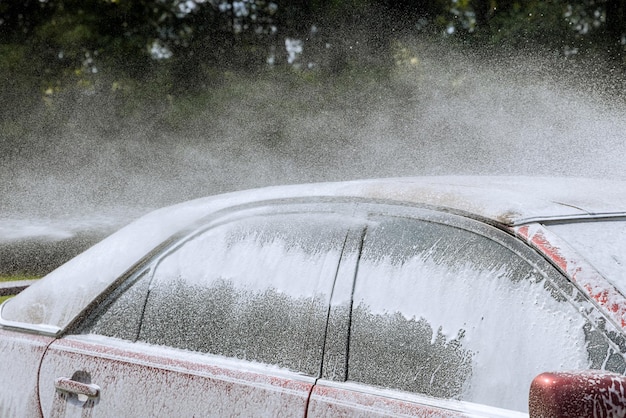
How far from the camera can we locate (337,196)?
2.08 m

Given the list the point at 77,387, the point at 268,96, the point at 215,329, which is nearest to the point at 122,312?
the point at 77,387

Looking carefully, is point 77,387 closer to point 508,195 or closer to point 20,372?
point 20,372

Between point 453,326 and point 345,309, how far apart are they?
280 mm

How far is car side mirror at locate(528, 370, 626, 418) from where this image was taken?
1229 mm

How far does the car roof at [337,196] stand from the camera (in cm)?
180

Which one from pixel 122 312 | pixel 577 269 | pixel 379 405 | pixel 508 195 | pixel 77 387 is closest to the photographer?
pixel 577 269

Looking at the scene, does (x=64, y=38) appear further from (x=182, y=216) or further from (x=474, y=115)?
(x=182, y=216)

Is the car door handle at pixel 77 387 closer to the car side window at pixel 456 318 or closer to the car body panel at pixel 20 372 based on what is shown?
the car body panel at pixel 20 372

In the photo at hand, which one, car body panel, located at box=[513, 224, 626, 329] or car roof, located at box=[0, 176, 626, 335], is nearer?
car body panel, located at box=[513, 224, 626, 329]

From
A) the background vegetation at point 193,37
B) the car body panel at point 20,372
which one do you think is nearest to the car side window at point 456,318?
the car body panel at point 20,372

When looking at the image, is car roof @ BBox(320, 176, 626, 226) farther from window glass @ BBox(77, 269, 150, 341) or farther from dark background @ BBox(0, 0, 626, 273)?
dark background @ BBox(0, 0, 626, 273)

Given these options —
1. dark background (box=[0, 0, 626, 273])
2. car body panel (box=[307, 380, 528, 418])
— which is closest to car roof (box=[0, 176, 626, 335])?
car body panel (box=[307, 380, 528, 418])

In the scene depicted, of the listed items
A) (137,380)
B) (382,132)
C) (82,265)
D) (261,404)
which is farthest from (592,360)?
(382,132)

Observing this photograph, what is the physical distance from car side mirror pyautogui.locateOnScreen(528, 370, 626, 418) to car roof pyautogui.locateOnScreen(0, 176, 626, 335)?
1.67ft
